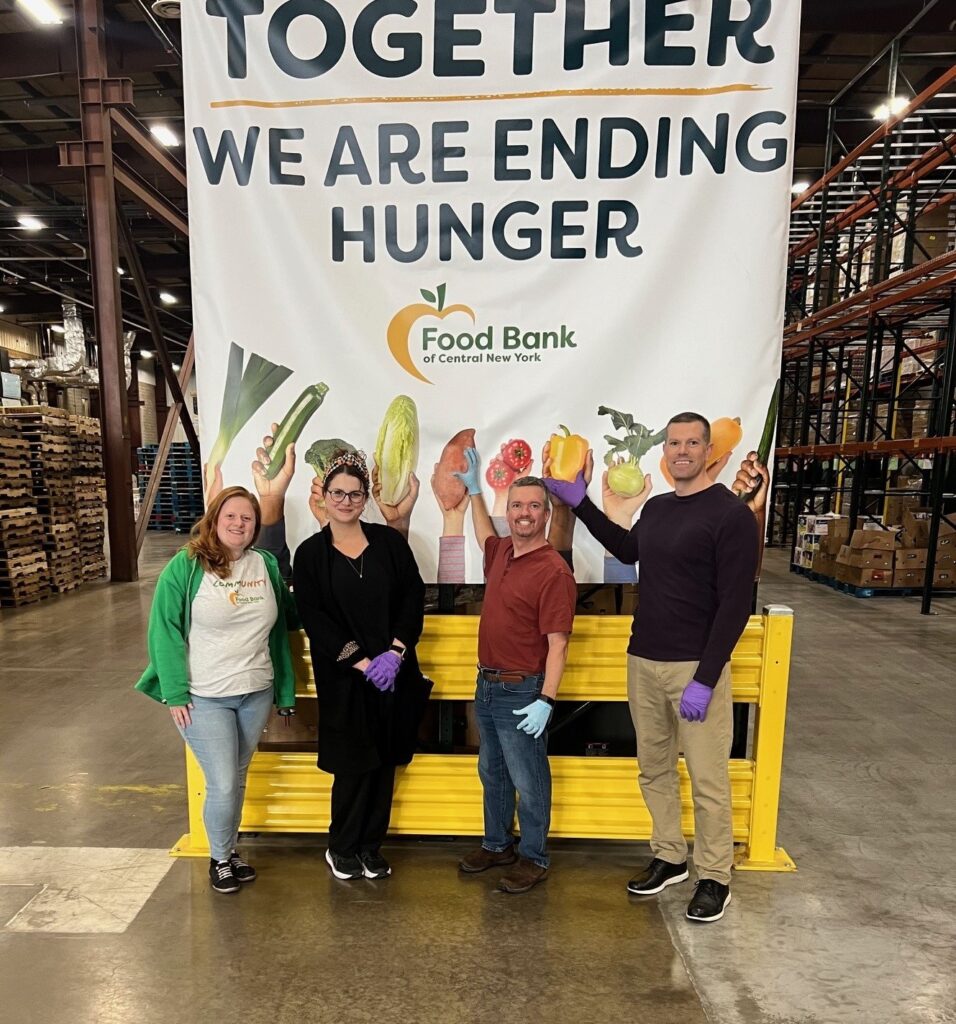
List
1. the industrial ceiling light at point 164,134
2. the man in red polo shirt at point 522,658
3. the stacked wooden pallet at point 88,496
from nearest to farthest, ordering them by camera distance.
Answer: the man in red polo shirt at point 522,658 < the industrial ceiling light at point 164,134 < the stacked wooden pallet at point 88,496

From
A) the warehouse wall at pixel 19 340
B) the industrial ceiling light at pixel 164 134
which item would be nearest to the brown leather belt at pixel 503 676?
the industrial ceiling light at pixel 164 134

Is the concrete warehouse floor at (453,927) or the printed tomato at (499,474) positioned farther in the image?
the printed tomato at (499,474)

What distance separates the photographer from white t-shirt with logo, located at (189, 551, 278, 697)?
2953 mm

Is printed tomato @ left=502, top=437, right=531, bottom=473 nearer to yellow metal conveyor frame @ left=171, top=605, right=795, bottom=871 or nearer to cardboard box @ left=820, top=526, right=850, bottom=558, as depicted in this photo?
yellow metal conveyor frame @ left=171, top=605, right=795, bottom=871

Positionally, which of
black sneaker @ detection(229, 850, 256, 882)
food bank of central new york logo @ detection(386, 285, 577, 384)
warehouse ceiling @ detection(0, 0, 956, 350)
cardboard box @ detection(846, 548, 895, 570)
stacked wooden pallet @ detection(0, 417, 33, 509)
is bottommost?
black sneaker @ detection(229, 850, 256, 882)

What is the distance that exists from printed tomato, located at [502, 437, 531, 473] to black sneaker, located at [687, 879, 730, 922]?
79.7 inches

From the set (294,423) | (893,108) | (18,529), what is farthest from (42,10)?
(893,108)

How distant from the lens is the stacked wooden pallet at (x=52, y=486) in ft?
35.2

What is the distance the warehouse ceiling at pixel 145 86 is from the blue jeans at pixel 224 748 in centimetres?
1002

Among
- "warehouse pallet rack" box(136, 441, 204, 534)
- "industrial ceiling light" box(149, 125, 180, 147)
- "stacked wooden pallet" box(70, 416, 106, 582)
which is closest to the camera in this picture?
"industrial ceiling light" box(149, 125, 180, 147)

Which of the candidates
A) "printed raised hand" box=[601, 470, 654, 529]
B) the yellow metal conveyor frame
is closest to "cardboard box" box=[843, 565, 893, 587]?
the yellow metal conveyor frame

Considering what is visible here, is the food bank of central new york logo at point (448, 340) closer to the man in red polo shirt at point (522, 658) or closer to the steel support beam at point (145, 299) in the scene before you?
the man in red polo shirt at point (522, 658)

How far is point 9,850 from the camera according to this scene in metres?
3.63

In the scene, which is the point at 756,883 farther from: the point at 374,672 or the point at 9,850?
the point at 9,850
